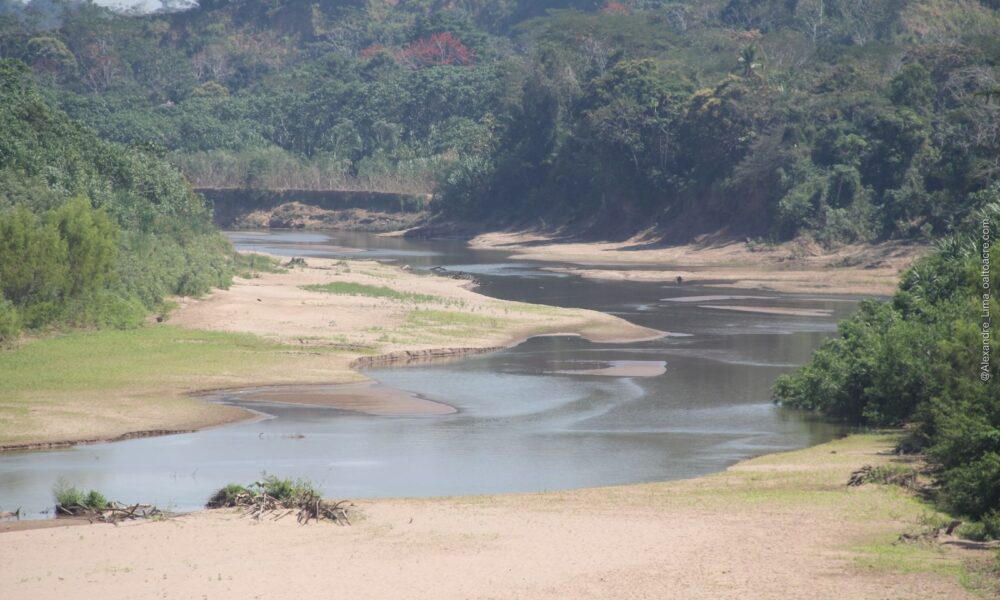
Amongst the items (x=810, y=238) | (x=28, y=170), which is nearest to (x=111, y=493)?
(x=28, y=170)

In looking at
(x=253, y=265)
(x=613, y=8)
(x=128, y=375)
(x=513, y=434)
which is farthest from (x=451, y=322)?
(x=613, y=8)

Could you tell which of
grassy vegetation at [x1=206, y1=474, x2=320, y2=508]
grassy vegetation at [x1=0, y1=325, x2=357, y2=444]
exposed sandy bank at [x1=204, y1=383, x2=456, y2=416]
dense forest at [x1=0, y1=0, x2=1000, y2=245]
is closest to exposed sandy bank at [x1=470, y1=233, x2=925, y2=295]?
dense forest at [x1=0, y1=0, x2=1000, y2=245]

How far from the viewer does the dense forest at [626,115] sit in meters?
93.7

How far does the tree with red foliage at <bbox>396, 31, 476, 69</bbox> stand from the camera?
612ft

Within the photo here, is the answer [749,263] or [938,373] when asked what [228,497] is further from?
[749,263]

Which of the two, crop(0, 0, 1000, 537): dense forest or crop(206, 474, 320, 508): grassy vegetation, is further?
crop(0, 0, 1000, 537): dense forest

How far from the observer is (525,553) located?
2297cm

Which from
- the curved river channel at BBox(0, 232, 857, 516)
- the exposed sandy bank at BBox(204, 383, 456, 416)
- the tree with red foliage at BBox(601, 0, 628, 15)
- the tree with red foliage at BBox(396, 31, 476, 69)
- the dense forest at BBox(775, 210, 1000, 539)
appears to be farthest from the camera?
the tree with red foliage at BBox(396, 31, 476, 69)

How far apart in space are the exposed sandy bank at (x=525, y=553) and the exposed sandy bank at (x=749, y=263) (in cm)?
5325

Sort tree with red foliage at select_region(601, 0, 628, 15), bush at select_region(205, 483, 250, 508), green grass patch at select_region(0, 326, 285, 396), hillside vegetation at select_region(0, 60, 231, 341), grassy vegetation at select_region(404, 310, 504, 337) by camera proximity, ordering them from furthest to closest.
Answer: tree with red foliage at select_region(601, 0, 628, 15)
grassy vegetation at select_region(404, 310, 504, 337)
hillside vegetation at select_region(0, 60, 231, 341)
green grass patch at select_region(0, 326, 285, 396)
bush at select_region(205, 483, 250, 508)

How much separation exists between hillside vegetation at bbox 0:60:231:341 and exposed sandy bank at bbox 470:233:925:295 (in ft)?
91.1

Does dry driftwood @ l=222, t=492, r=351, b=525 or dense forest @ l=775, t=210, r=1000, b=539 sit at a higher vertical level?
dense forest @ l=775, t=210, r=1000, b=539

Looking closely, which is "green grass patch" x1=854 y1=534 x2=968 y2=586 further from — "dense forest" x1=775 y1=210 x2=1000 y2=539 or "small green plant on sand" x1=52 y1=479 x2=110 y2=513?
"small green plant on sand" x1=52 y1=479 x2=110 y2=513

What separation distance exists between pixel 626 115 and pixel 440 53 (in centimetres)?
7703
